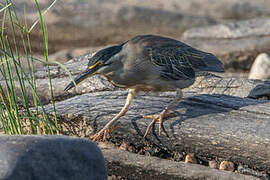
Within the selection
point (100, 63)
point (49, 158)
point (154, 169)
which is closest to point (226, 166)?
point (154, 169)

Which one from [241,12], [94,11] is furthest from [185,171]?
[241,12]

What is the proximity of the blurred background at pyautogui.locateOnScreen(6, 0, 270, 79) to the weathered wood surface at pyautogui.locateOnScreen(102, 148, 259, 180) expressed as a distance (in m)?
4.50

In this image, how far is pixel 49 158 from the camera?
8.73 ft

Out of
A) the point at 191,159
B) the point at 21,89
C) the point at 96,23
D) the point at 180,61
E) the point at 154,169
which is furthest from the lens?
the point at 96,23

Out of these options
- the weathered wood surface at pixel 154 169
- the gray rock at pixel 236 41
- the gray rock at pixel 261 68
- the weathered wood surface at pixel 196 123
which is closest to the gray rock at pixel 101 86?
the weathered wood surface at pixel 196 123

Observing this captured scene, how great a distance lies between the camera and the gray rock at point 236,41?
7613 mm

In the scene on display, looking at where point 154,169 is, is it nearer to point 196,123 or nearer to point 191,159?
point 191,159

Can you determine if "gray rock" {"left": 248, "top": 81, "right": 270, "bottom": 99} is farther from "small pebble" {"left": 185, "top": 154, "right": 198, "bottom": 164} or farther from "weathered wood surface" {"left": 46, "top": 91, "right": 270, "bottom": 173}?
"small pebble" {"left": 185, "top": 154, "right": 198, "bottom": 164}

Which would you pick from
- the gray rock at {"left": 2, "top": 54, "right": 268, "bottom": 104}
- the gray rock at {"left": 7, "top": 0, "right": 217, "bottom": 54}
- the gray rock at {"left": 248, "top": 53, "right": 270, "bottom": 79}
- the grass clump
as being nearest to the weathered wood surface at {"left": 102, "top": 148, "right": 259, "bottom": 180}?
the grass clump

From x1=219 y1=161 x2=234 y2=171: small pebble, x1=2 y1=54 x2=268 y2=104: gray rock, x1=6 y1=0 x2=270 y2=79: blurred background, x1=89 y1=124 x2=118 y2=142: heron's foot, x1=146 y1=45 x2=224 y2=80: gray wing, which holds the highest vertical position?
x1=6 y1=0 x2=270 y2=79: blurred background

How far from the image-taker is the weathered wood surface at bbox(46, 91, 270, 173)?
3.35 metres

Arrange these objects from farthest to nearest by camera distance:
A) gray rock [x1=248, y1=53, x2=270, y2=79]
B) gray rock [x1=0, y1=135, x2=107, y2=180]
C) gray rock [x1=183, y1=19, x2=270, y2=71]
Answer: gray rock [x1=183, y1=19, x2=270, y2=71] → gray rock [x1=248, y1=53, x2=270, y2=79] → gray rock [x1=0, y1=135, x2=107, y2=180]

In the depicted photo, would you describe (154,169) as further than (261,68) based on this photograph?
No

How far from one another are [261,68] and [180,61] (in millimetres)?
3518
